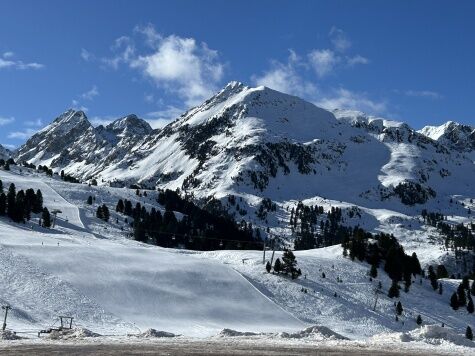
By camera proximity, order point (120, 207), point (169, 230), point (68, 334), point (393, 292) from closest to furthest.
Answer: point (68, 334) → point (393, 292) → point (169, 230) → point (120, 207)

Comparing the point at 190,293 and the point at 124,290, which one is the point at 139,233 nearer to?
the point at 190,293

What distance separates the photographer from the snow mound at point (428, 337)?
3575 centimetres

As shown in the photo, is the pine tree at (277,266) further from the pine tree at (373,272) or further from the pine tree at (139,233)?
the pine tree at (139,233)

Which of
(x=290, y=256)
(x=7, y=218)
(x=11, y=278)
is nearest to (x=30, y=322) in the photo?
(x=11, y=278)

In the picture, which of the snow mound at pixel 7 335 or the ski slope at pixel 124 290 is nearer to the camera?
the snow mound at pixel 7 335

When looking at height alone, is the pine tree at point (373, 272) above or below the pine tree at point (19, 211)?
below

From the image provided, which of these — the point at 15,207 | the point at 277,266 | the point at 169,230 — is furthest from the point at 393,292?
the point at 169,230

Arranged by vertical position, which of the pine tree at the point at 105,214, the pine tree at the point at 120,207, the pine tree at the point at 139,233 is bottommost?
the pine tree at the point at 139,233

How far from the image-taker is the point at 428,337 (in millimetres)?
38031

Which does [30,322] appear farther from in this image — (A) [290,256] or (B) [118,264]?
(A) [290,256]

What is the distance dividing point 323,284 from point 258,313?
21.4 meters

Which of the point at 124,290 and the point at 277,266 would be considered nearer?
the point at 124,290

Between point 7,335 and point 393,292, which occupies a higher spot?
point 393,292

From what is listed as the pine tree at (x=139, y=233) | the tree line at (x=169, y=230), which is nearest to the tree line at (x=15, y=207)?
the pine tree at (x=139, y=233)
